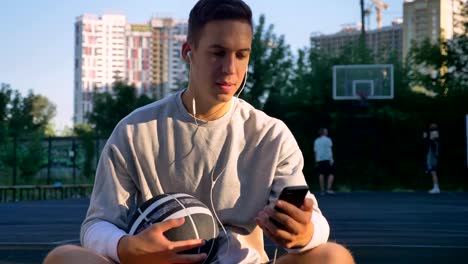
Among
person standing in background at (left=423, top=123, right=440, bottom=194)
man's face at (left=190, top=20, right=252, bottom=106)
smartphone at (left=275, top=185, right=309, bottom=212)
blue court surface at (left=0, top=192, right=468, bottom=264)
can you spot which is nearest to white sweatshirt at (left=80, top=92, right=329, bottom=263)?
man's face at (left=190, top=20, right=252, bottom=106)

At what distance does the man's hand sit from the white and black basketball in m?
0.22

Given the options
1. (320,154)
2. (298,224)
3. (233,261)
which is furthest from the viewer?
(320,154)

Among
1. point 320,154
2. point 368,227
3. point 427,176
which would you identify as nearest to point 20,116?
point 427,176

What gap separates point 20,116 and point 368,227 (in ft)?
200

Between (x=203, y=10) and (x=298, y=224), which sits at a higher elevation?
(x=203, y=10)

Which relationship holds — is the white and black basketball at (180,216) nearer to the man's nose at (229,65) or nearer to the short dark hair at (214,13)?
the man's nose at (229,65)

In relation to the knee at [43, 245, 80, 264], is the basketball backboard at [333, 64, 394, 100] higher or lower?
higher

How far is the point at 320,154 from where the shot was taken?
25531 mm

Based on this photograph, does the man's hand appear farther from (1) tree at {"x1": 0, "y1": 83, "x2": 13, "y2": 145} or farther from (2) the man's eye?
(1) tree at {"x1": 0, "y1": 83, "x2": 13, "y2": 145}

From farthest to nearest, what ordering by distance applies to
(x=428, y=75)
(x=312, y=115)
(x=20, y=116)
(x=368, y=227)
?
(x=20, y=116), (x=428, y=75), (x=312, y=115), (x=368, y=227)

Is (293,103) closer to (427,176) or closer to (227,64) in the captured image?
(427,176)

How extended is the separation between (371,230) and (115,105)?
57.6 metres

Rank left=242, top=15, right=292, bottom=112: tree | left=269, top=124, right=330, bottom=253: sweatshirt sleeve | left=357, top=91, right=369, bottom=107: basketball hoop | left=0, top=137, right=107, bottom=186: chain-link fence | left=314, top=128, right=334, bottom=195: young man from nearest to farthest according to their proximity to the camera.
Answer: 1. left=269, top=124, right=330, bottom=253: sweatshirt sleeve
2. left=314, top=128, right=334, bottom=195: young man
3. left=357, top=91, right=369, bottom=107: basketball hoop
4. left=0, top=137, right=107, bottom=186: chain-link fence
5. left=242, top=15, right=292, bottom=112: tree

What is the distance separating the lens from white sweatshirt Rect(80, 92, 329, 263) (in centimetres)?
363
